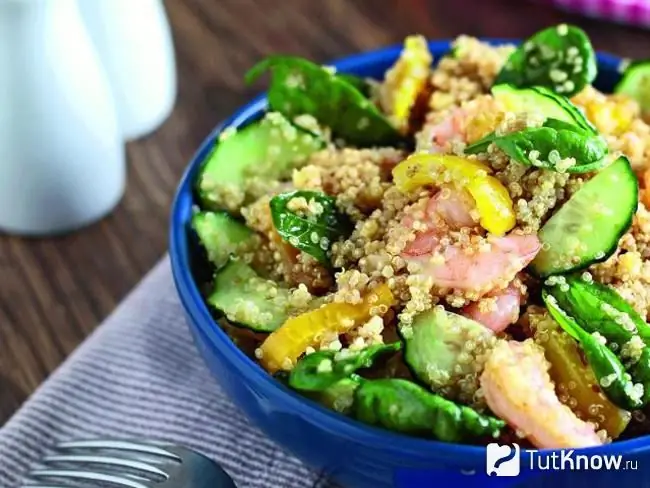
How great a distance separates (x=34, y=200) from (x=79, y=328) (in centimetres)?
22

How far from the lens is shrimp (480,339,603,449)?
2.48 ft

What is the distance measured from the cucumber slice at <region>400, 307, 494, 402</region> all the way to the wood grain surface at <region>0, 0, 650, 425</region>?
57 cm

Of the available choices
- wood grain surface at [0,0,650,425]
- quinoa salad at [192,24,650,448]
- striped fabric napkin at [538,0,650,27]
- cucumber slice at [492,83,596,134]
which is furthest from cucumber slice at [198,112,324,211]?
striped fabric napkin at [538,0,650,27]

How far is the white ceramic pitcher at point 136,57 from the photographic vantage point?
1.47 meters

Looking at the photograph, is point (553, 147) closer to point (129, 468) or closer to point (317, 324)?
point (317, 324)

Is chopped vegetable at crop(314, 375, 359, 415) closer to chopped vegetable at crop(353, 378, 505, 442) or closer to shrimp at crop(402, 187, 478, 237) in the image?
chopped vegetable at crop(353, 378, 505, 442)

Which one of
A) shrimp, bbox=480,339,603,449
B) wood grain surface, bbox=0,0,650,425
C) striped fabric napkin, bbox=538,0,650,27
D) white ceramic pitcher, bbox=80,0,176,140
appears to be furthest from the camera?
striped fabric napkin, bbox=538,0,650,27

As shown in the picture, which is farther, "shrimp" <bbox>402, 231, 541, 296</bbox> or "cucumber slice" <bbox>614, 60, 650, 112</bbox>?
"cucumber slice" <bbox>614, 60, 650, 112</bbox>


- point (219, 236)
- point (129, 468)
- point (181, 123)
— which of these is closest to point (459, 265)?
point (219, 236)

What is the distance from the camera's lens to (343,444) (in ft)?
2.67

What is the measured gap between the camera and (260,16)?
1.81 meters

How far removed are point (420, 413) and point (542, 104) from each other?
356mm

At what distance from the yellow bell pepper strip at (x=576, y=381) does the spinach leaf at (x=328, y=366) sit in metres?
0.13

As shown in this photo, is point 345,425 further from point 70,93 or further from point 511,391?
point 70,93
